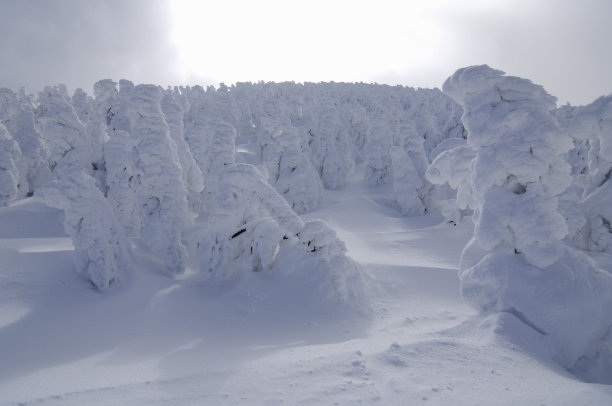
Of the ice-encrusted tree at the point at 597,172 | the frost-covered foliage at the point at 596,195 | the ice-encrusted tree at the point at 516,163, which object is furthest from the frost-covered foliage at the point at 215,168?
the frost-covered foliage at the point at 596,195

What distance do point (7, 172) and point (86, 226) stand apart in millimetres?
14636

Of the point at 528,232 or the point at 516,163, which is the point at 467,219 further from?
the point at 516,163

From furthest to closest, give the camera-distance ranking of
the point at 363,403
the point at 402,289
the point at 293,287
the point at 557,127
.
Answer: the point at 402,289 < the point at 293,287 < the point at 557,127 < the point at 363,403

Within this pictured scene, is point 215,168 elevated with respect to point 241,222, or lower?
elevated

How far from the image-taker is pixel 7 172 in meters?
19.4

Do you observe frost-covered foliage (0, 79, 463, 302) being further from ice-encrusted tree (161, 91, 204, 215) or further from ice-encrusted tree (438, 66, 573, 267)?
ice-encrusted tree (438, 66, 573, 267)

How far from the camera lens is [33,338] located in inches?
288

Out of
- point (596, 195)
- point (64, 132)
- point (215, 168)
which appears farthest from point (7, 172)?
point (596, 195)

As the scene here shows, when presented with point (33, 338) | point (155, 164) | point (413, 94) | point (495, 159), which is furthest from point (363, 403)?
point (413, 94)

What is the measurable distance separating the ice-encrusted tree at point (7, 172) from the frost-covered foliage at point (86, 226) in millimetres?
13581

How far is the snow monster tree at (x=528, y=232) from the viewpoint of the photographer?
6.34 metres

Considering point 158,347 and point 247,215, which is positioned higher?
point 247,215

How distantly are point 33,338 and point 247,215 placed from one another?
5.43 m

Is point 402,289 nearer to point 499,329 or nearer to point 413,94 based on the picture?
point 499,329
